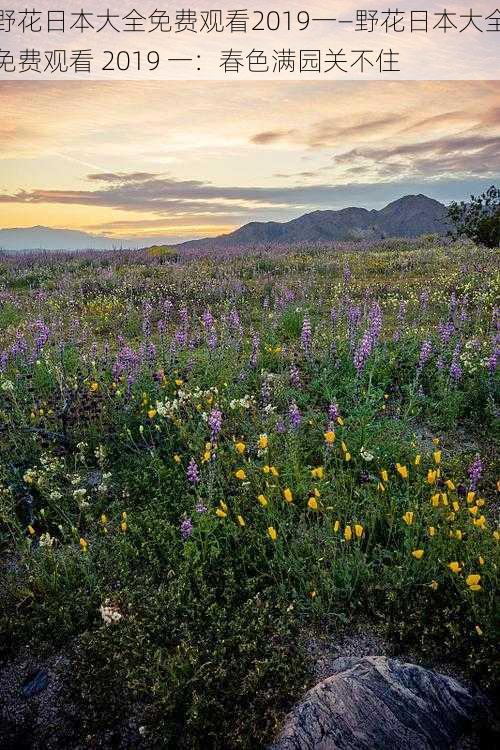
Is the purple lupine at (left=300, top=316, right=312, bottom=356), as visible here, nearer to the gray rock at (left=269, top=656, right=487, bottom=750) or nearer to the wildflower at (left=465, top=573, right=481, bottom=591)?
the wildflower at (left=465, top=573, right=481, bottom=591)

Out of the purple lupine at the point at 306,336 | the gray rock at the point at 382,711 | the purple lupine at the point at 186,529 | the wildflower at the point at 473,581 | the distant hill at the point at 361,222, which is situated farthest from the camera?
the distant hill at the point at 361,222

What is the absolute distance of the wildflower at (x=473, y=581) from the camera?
3.29 metres

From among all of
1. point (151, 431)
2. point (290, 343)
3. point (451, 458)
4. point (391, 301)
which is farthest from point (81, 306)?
point (451, 458)

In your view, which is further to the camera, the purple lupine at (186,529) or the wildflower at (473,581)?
the purple lupine at (186,529)

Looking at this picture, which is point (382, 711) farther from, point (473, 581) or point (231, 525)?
point (231, 525)

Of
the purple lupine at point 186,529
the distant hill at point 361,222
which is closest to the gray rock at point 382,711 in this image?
the purple lupine at point 186,529

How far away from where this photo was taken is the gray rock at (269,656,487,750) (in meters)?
2.72

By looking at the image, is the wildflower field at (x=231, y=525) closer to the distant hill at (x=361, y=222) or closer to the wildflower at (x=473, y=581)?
the wildflower at (x=473, y=581)

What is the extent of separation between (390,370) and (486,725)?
5.03 m

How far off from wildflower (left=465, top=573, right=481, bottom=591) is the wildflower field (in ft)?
0.06

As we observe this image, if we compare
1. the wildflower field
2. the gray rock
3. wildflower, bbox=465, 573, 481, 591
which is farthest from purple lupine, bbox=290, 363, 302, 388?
the gray rock

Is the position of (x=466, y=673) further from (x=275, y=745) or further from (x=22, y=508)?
(x=22, y=508)

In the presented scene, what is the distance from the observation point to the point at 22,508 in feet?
16.6

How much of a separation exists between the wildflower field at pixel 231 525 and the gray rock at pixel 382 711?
22 cm
